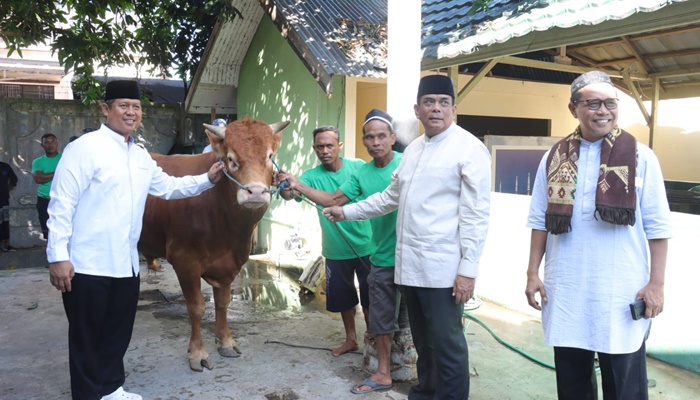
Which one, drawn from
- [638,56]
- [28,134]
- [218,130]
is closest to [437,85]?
[218,130]

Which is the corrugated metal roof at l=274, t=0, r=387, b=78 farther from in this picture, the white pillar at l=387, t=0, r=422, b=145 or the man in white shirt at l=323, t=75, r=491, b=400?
the man in white shirt at l=323, t=75, r=491, b=400

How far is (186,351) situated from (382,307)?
1956 mm

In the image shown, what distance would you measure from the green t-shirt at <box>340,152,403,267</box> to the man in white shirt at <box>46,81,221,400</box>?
1.44 meters

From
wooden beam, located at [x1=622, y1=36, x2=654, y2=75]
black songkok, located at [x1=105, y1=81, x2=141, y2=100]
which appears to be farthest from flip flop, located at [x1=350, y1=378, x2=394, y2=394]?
wooden beam, located at [x1=622, y1=36, x2=654, y2=75]

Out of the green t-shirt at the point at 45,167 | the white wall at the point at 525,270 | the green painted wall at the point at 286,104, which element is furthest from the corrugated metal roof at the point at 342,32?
the green t-shirt at the point at 45,167

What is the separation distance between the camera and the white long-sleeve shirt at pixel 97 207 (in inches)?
126

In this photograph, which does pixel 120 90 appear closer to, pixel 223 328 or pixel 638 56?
pixel 223 328

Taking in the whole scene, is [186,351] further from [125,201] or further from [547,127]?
[547,127]

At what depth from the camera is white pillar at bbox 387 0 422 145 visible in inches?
173

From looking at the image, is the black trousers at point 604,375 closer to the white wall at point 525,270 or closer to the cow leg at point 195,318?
the white wall at point 525,270

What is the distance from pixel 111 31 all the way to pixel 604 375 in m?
8.17

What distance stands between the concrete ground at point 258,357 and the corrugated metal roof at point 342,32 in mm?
2908

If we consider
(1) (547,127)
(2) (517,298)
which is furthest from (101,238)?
(1) (547,127)

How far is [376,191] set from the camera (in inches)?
158
